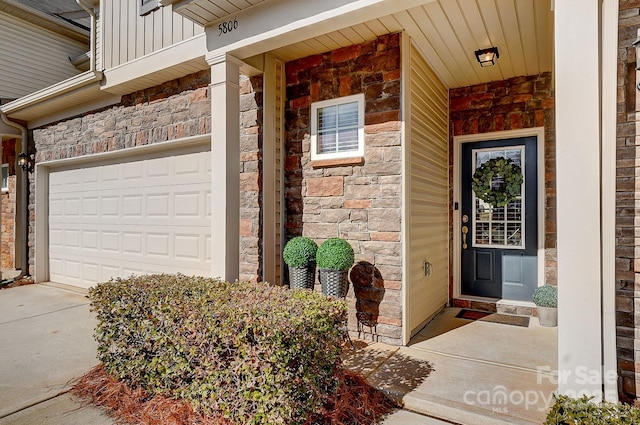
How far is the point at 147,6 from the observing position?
4441 millimetres

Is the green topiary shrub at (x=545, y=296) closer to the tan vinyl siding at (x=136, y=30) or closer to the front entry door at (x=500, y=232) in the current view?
the front entry door at (x=500, y=232)

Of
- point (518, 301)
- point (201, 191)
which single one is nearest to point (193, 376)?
point (201, 191)

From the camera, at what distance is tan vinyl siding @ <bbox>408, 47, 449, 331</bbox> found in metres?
3.59

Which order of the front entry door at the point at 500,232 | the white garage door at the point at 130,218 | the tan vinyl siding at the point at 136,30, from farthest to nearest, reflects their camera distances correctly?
the white garage door at the point at 130,218 → the front entry door at the point at 500,232 → the tan vinyl siding at the point at 136,30

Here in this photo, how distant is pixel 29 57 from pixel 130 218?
437 centimetres

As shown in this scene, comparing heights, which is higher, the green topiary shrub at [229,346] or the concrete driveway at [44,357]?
the green topiary shrub at [229,346]

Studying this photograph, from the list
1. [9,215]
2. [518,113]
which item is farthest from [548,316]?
[9,215]

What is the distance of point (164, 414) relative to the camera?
7.09 ft

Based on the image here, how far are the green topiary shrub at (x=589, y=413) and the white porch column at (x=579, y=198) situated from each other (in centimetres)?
10

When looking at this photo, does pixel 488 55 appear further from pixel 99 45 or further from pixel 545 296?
pixel 99 45

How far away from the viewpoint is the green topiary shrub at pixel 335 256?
322 centimetres

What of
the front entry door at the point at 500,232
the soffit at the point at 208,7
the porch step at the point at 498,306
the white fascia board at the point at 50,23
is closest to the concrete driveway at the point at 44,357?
the soffit at the point at 208,7

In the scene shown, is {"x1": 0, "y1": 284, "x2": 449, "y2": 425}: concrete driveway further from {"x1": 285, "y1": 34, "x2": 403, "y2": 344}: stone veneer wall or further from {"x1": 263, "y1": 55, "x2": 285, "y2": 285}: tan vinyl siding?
{"x1": 263, "y1": 55, "x2": 285, "y2": 285}: tan vinyl siding

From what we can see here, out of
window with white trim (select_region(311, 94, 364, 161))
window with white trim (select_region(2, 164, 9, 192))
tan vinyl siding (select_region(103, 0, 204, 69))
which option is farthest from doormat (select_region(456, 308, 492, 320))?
window with white trim (select_region(2, 164, 9, 192))
